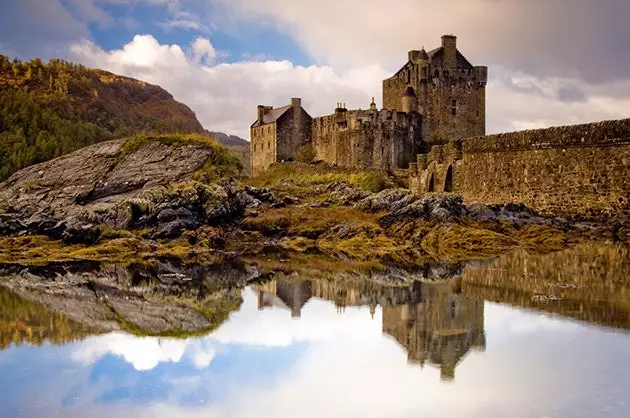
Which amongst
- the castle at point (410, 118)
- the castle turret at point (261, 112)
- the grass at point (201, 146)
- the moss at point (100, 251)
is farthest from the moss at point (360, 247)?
the castle turret at point (261, 112)

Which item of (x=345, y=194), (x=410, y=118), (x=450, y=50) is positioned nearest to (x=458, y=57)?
(x=450, y=50)

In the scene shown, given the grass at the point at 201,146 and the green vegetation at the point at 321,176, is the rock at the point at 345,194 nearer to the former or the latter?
the green vegetation at the point at 321,176

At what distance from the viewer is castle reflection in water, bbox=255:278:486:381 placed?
944cm

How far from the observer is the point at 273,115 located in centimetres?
5319

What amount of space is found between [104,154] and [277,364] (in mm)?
24544

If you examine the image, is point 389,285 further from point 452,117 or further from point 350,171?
point 452,117

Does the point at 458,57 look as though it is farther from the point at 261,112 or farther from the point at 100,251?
the point at 100,251

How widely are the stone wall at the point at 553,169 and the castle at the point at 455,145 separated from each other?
0.04 meters

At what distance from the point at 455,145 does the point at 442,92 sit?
43.1ft

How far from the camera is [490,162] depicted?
31.9 metres

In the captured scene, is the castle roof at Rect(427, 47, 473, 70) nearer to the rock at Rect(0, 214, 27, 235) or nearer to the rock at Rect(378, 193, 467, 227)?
the rock at Rect(378, 193, 467, 227)

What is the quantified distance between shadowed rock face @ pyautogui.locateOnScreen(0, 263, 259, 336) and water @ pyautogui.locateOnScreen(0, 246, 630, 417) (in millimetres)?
432

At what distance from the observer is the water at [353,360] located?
7.45 meters

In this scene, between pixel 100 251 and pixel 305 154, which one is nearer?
pixel 100 251
